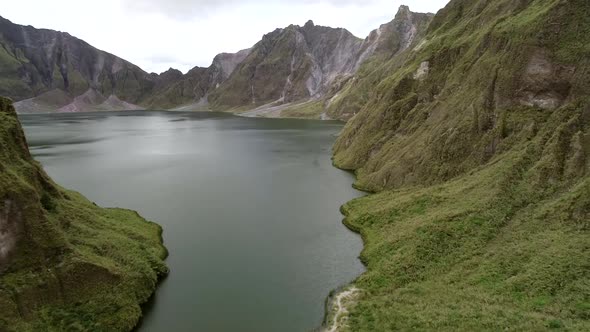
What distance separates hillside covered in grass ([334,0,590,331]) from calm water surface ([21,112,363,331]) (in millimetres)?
4475

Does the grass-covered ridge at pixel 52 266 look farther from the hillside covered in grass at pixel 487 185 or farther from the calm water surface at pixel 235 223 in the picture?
the hillside covered in grass at pixel 487 185

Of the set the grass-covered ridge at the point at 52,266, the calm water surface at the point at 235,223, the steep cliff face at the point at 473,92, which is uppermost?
the steep cliff face at the point at 473,92

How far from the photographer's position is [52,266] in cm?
3156

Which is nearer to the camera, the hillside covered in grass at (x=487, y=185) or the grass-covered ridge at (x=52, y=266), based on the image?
the grass-covered ridge at (x=52, y=266)

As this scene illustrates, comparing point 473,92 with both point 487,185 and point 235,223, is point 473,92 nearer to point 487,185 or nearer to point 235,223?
point 487,185

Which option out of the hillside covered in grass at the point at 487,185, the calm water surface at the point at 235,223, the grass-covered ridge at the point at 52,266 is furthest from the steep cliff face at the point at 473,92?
the grass-covered ridge at the point at 52,266

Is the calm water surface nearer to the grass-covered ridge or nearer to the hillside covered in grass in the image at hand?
the grass-covered ridge

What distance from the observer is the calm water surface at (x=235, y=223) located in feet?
111

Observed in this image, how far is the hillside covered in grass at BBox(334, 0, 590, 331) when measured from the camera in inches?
1180

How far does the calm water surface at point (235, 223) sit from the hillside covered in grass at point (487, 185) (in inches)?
176

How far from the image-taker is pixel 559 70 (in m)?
52.3

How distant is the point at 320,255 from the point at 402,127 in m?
40.3

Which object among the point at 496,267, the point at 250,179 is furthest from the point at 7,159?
the point at 250,179

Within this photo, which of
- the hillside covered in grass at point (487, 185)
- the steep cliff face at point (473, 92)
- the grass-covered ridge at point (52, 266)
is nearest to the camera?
the grass-covered ridge at point (52, 266)
